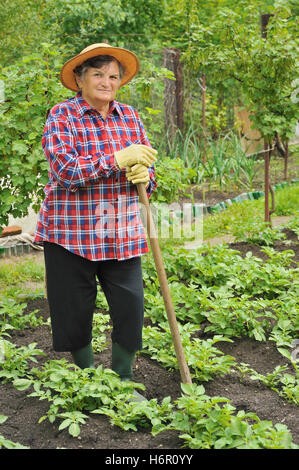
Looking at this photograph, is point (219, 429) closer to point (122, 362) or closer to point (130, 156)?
point (122, 362)

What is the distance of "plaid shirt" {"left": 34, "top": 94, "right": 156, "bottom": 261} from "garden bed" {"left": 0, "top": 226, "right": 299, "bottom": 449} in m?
0.78

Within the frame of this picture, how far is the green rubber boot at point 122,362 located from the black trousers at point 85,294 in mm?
38

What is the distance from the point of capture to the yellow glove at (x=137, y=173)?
9.05 feet

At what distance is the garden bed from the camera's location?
8.63 ft

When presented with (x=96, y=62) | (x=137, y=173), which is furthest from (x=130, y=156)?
(x=96, y=62)

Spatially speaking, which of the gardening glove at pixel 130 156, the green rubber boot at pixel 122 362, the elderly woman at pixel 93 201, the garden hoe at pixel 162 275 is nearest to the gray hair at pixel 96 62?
the elderly woman at pixel 93 201

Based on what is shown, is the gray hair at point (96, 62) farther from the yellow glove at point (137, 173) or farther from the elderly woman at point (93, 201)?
the yellow glove at point (137, 173)

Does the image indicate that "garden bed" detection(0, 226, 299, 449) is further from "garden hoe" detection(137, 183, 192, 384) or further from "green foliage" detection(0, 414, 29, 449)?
"garden hoe" detection(137, 183, 192, 384)

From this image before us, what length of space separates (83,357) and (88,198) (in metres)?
0.84

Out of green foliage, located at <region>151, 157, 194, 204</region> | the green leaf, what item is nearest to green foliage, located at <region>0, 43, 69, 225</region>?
green foliage, located at <region>151, 157, 194, 204</region>

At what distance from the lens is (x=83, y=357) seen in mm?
3133
